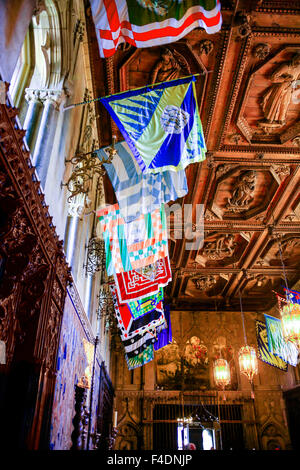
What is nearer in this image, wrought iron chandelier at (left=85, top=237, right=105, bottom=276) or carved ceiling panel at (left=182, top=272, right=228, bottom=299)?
wrought iron chandelier at (left=85, top=237, right=105, bottom=276)

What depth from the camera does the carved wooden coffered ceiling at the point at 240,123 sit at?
700 centimetres

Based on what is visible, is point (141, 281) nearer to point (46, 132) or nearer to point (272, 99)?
point (46, 132)

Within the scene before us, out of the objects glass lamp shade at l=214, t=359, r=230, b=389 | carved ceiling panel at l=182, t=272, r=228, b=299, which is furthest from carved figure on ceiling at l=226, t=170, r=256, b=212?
glass lamp shade at l=214, t=359, r=230, b=389

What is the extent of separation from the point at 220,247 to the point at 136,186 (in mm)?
9173

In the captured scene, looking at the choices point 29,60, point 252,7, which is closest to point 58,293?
point 29,60

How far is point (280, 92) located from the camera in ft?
26.5

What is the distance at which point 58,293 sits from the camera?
4.98m

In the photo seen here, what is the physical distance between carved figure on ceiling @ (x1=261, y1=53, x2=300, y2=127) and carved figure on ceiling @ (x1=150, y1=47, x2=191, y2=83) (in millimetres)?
2029

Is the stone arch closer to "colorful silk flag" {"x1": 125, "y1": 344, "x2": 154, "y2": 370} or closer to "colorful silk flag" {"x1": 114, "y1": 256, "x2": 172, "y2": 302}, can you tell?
"colorful silk flag" {"x1": 125, "y1": 344, "x2": 154, "y2": 370}

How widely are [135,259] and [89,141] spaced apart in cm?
299

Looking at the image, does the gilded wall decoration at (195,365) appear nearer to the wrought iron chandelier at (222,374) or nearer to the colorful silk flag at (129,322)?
the wrought iron chandelier at (222,374)

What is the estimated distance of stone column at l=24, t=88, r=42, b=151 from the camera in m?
4.58

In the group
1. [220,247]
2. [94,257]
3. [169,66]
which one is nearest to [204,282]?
[220,247]

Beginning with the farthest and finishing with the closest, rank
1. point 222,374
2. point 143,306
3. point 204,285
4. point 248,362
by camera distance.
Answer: point 204,285, point 222,374, point 248,362, point 143,306
